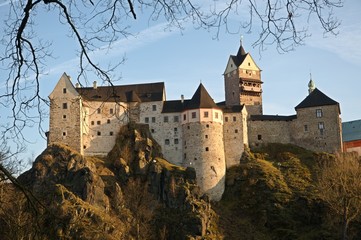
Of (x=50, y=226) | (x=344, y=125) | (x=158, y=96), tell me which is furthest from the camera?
(x=344, y=125)

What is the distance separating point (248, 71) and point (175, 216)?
31.7 m

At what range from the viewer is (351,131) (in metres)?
80.9

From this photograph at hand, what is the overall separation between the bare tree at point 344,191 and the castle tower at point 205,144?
13.2 m

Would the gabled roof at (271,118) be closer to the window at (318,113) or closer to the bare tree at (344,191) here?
the window at (318,113)

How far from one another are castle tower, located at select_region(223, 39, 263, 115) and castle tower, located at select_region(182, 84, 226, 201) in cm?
1108

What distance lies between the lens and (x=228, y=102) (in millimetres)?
79312

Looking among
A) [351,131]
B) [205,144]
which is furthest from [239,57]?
[205,144]

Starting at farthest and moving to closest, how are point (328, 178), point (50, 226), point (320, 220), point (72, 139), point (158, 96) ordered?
point (158, 96) → point (72, 139) → point (320, 220) → point (328, 178) → point (50, 226)

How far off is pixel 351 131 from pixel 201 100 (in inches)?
1083

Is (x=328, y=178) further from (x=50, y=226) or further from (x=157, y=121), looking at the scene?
(x=50, y=226)

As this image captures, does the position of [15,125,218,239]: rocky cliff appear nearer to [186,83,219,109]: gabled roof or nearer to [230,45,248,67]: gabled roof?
[186,83,219,109]: gabled roof

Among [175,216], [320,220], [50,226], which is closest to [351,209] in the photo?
[320,220]

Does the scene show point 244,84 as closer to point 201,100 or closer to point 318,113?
point 318,113

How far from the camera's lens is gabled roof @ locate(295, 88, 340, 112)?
7292cm
